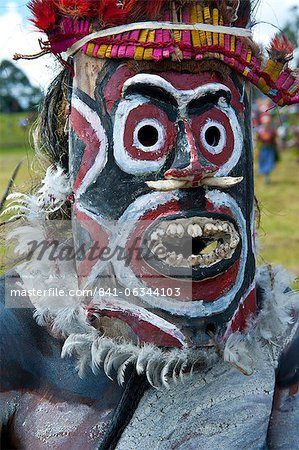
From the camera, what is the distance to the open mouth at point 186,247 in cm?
184

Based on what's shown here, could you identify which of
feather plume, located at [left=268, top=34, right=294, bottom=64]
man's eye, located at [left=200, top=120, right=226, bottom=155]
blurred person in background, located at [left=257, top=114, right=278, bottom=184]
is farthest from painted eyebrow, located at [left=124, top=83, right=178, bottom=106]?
blurred person in background, located at [left=257, top=114, right=278, bottom=184]

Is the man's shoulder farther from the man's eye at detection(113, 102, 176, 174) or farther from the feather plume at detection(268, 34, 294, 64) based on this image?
the feather plume at detection(268, 34, 294, 64)

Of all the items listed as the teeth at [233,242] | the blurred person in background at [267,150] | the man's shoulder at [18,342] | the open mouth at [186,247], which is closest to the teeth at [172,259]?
the open mouth at [186,247]

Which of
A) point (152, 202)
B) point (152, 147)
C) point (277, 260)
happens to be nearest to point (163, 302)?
point (152, 202)

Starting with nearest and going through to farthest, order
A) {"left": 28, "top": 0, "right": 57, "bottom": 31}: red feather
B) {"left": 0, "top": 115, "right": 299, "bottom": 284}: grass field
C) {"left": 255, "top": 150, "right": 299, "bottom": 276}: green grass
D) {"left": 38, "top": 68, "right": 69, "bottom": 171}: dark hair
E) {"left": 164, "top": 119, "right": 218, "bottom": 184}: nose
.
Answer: {"left": 164, "top": 119, "right": 218, "bottom": 184}: nose → {"left": 28, "top": 0, "right": 57, "bottom": 31}: red feather → {"left": 38, "top": 68, "right": 69, "bottom": 171}: dark hair → {"left": 0, "top": 115, "right": 299, "bottom": 284}: grass field → {"left": 255, "top": 150, "right": 299, "bottom": 276}: green grass

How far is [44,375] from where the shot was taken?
6.71 ft

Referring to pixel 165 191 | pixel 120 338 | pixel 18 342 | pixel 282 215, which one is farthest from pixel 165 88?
pixel 282 215

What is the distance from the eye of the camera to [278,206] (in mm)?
9023

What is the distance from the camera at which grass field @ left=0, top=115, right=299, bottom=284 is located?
8.14 feet

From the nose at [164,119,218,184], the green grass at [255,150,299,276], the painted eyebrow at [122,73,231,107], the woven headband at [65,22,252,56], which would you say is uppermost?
the woven headband at [65,22,252,56]

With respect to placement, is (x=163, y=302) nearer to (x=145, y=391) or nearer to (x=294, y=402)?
(x=145, y=391)

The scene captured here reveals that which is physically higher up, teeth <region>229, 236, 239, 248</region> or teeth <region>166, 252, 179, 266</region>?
teeth <region>229, 236, 239, 248</region>

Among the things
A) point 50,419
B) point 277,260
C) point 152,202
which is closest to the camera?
point 152,202

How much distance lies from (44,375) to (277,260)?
4.30 meters
